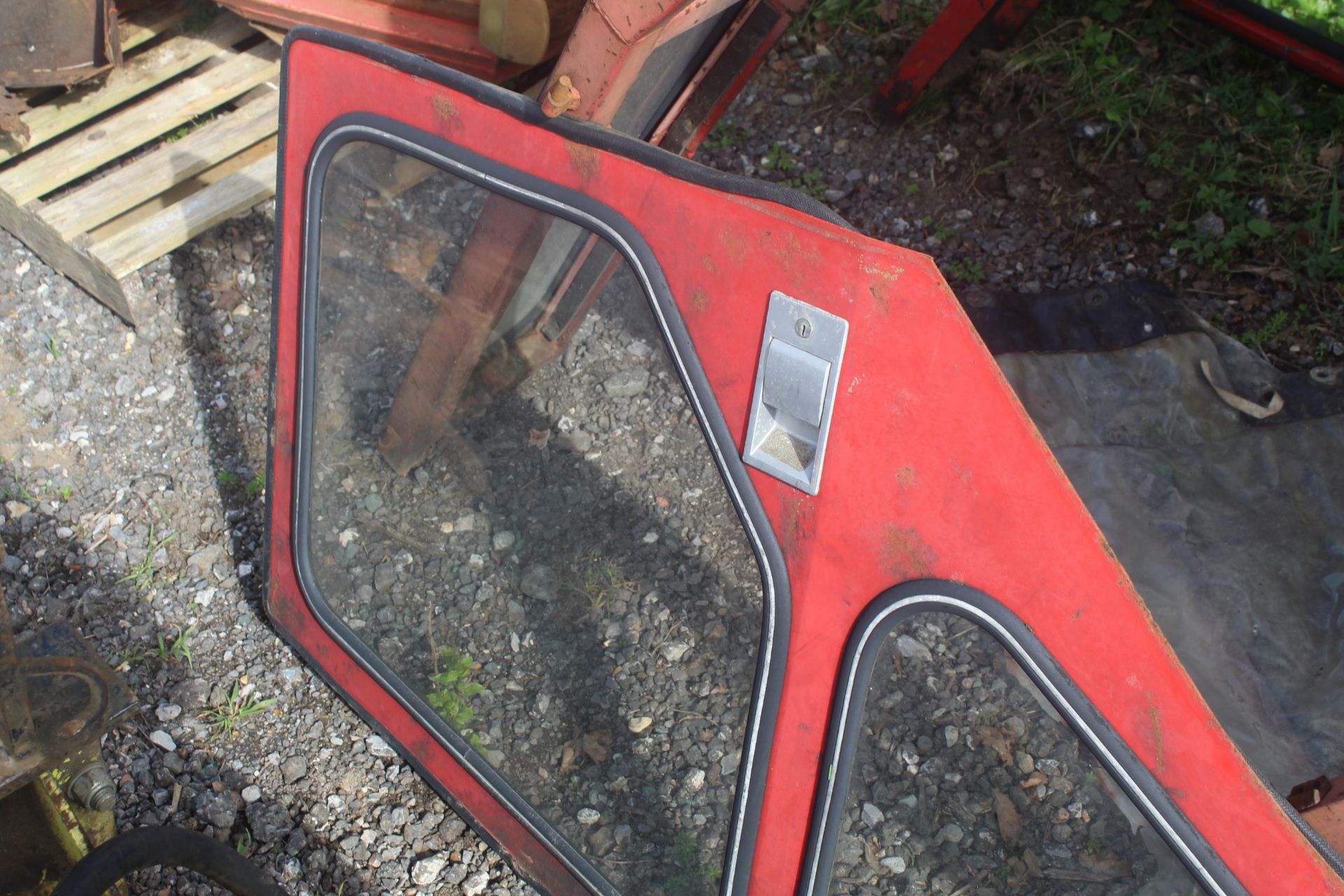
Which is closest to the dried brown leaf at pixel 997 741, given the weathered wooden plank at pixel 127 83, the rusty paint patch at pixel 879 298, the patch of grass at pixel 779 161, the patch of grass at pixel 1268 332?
the rusty paint patch at pixel 879 298

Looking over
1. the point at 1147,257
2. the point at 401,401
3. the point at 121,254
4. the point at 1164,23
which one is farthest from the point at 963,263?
the point at 121,254

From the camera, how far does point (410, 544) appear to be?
1.70 m

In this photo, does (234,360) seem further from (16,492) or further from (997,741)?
(997,741)

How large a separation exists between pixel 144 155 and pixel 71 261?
16.1 inches

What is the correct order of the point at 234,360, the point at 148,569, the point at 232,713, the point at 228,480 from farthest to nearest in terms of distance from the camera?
the point at 234,360 < the point at 228,480 < the point at 148,569 < the point at 232,713

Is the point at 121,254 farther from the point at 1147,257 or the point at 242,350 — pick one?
the point at 1147,257

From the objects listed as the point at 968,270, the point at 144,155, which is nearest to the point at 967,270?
the point at 968,270

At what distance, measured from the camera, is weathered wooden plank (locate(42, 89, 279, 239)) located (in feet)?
8.51

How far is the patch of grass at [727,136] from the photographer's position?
3334mm

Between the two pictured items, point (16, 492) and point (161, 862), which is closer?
point (161, 862)

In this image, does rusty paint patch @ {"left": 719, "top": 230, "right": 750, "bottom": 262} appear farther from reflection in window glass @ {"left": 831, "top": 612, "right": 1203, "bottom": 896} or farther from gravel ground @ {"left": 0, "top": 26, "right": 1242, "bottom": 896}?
reflection in window glass @ {"left": 831, "top": 612, "right": 1203, "bottom": 896}

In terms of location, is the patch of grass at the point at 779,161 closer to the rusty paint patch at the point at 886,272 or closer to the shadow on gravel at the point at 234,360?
the shadow on gravel at the point at 234,360

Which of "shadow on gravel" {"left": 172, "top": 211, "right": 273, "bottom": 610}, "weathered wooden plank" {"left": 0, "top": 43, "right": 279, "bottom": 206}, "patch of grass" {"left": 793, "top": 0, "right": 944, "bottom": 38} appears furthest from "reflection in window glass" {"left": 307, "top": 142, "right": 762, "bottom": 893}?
"patch of grass" {"left": 793, "top": 0, "right": 944, "bottom": 38}

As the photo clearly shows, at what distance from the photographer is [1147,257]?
118 inches
